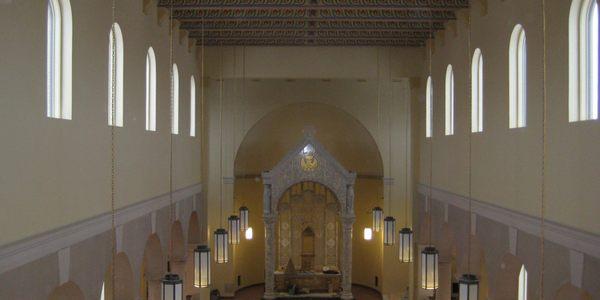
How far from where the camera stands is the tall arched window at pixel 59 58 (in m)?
11.7

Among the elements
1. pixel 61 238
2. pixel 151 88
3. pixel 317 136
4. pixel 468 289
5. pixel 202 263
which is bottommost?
pixel 202 263

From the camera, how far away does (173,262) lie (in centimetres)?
2356

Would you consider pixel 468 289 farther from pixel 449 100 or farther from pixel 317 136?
pixel 317 136

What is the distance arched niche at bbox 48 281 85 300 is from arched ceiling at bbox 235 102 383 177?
56.2 feet

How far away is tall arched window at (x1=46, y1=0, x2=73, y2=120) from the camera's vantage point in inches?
460

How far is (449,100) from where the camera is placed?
71.5 feet

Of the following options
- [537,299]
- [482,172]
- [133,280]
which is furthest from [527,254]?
[133,280]

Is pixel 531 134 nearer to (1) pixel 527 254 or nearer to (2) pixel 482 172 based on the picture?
(1) pixel 527 254

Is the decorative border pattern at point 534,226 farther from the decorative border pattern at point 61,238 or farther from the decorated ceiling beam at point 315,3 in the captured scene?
the decorative border pattern at point 61,238

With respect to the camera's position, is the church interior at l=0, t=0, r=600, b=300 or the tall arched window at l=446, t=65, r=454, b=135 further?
the tall arched window at l=446, t=65, r=454, b=135

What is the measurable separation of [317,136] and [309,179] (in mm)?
5590

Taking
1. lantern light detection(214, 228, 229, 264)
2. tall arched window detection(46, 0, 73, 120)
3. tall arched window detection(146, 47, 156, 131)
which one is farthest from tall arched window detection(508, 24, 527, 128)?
lantern light detection(214, 228, 229, 264)

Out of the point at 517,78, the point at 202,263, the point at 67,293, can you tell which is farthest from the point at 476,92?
the point at 67,293

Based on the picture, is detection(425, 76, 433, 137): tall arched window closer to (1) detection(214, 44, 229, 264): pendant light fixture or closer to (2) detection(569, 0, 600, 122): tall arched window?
(1) detection(214, 44, 229, 264): pendant light fixture
